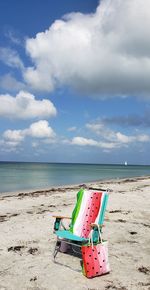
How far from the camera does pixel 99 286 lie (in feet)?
17.8

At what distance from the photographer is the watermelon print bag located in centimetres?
579

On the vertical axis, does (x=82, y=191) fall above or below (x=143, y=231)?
above

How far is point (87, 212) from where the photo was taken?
23.2 ft

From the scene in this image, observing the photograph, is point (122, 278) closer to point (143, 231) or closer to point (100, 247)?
point (100, 247)

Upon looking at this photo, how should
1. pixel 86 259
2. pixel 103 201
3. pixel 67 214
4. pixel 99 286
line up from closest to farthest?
pixel 99 286, pixel 86 259, pixel 103 201, pixel 67 214

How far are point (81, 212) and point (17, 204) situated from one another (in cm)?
744

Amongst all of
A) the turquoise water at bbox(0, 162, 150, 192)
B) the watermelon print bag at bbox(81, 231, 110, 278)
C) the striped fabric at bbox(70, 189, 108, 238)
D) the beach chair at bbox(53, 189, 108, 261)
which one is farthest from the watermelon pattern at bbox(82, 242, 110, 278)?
the turquoise water at bbox(0, 162, 150, 192)

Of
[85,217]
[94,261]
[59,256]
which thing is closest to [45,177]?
[85,217]

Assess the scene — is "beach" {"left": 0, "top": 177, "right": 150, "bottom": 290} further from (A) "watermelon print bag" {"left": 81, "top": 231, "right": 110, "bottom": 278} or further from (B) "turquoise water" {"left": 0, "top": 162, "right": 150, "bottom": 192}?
(B) "turquoise water" {"left": 0, "top": 162, "right": 150, "bottom": 192}

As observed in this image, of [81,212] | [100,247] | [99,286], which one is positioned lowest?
[99,286]

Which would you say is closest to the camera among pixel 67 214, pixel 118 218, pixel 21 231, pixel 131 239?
pixel 131 239

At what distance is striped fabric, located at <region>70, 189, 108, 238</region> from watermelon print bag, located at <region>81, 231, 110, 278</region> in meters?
0.91

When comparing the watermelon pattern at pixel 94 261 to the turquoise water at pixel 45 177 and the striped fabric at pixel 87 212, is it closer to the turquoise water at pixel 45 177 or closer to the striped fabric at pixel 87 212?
the striped fabric at pixel 87 212

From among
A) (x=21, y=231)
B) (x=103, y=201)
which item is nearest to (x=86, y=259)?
(x=103, y=201)
